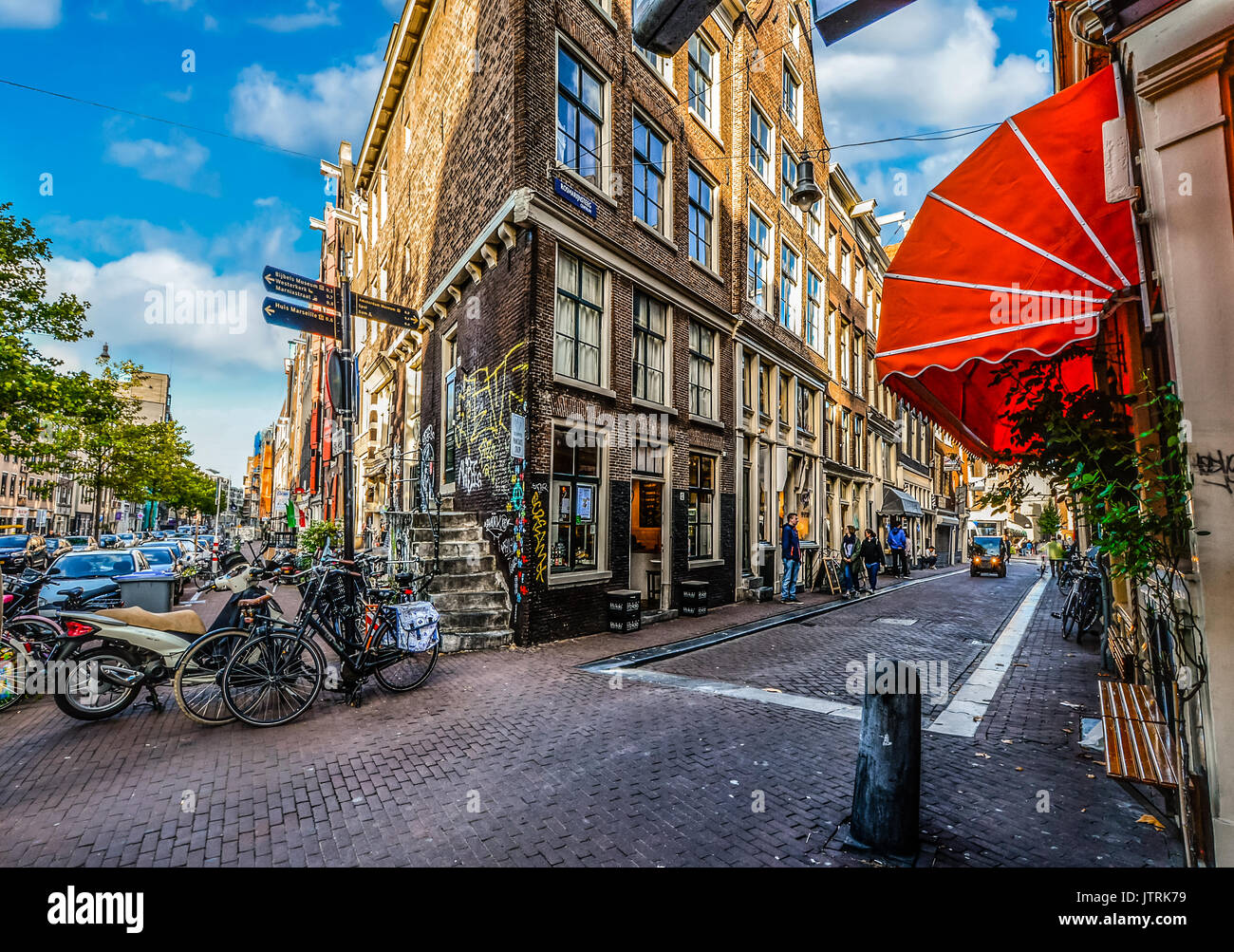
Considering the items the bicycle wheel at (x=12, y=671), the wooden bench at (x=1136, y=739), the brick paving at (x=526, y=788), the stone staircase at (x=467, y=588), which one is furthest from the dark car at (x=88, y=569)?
the wooden bench at (x=1136, y=739)

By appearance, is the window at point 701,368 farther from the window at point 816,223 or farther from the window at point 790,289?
the window at point 816,223

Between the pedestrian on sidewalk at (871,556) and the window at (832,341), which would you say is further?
the window at (832,341)

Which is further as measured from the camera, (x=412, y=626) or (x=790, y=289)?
(x=790, y=289)

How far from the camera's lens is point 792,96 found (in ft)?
69.3

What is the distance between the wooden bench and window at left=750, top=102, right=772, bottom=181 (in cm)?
1678

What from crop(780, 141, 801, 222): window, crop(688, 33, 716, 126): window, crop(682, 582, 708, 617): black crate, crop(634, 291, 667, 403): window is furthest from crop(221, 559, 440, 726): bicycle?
crop(780, 141, 801, 222): window

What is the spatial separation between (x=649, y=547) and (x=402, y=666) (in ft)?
22.5

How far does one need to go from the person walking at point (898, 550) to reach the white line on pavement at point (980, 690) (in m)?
12.0

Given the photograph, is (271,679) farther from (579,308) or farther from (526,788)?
(579,308)

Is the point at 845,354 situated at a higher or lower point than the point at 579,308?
higher

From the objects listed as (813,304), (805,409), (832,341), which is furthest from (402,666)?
(832,341)

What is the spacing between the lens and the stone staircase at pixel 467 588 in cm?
907
